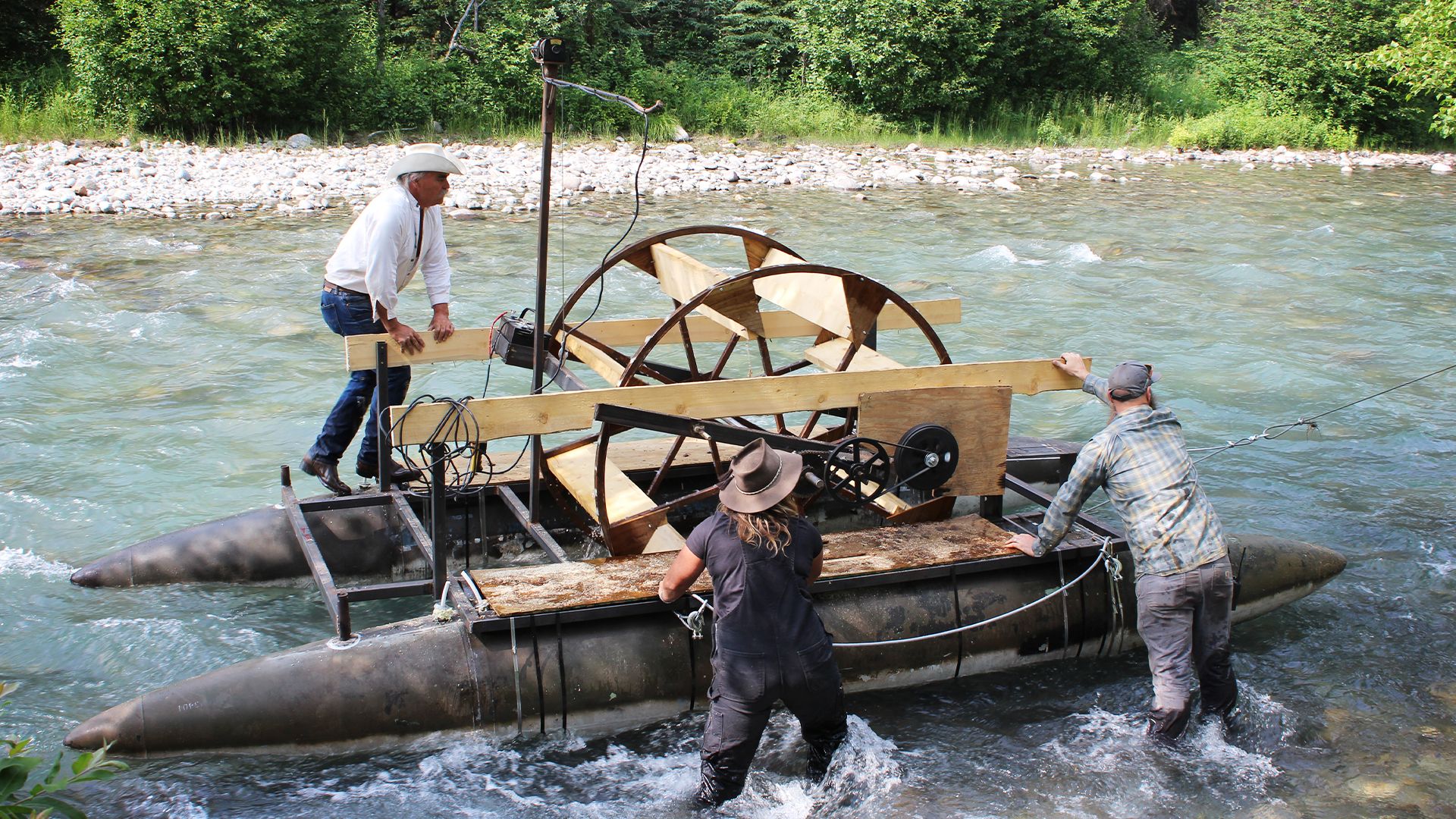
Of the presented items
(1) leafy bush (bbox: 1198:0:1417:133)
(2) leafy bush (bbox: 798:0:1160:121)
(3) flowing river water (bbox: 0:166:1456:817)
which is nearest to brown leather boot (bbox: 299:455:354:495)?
(3) flowing river water (bbox: 0:166:1456:817)

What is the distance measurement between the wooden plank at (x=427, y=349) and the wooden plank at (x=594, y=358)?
1.55ft

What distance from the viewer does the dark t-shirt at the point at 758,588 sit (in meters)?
4.54

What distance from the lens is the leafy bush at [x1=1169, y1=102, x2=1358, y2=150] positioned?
29.3 meters

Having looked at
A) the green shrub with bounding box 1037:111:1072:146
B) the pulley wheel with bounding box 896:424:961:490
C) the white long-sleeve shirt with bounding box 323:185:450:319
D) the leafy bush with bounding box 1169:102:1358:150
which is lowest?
the pulley wheel with bounding box 896:424:961:490

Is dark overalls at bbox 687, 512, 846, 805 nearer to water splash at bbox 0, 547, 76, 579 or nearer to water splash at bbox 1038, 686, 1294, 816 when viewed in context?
water splash at bbox 1038, 686, 1294, 816

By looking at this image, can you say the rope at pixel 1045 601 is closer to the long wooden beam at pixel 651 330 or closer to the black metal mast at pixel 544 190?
the black metal mast at pixel 544 190

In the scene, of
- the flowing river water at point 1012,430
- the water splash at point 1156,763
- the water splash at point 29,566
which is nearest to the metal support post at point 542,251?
the flowing river water at point 1012,430

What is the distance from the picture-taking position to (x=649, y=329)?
777 cm

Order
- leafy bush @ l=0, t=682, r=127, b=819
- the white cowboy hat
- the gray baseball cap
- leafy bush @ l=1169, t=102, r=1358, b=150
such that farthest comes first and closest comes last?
leafy bush @ l=1169, t=102, r=1358, b=150, the white cowboy hat, the gray baseball cap, leafy bush @ l=0, t=682, r=127, b=819

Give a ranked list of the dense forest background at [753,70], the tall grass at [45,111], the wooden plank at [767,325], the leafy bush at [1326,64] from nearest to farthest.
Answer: the wooden plank at [767,325] → the tall grass at [45,111] → the dense forest background at [753,70] → the leafy bush at [1326,64]

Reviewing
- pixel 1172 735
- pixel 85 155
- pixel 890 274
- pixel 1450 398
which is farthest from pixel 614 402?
pixel 85 155

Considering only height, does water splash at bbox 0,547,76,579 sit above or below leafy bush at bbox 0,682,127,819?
below

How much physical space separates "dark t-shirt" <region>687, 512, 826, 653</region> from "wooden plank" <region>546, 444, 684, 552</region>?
5.17 ft

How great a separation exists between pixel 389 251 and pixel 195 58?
59.5 feet
